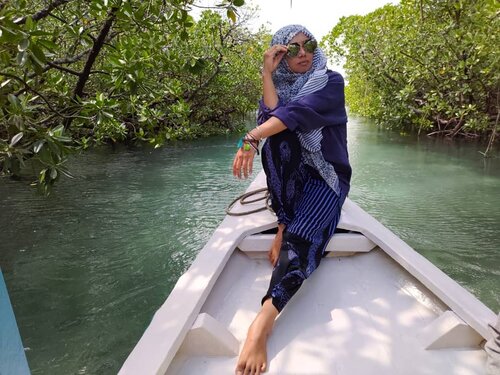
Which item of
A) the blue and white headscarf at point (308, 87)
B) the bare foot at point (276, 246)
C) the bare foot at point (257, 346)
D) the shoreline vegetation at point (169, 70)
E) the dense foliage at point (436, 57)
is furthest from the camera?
the dense foliage at point (436, 57)

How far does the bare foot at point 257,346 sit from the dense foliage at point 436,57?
5046mm

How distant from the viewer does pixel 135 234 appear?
453 centimetres

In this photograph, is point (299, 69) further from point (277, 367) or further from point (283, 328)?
point (277, 367)

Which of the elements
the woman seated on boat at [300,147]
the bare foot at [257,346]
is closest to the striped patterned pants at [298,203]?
the woman seated on boat at [300,147]

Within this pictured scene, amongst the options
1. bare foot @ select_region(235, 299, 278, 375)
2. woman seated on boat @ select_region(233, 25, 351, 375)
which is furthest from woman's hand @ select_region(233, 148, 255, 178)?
bare foot @ select_region(235, 299, 278, 375)

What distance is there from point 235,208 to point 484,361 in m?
1.84

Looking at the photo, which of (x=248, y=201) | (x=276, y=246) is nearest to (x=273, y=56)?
(x=276, y=246)

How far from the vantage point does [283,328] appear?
1598 mm

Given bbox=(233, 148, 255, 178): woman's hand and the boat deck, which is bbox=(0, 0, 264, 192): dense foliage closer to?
bbox=(233, 148, 255, 178): woman's hand

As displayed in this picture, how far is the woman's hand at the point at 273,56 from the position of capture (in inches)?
79.1

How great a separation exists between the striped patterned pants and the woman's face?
362 mm

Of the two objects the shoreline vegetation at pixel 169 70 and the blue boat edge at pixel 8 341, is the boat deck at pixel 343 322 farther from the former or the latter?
the shoreline vegetation at pixel 169 70

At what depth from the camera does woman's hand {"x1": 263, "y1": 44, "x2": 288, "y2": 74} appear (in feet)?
6.59

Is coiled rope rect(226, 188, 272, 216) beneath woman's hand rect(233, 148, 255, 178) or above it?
beneath
